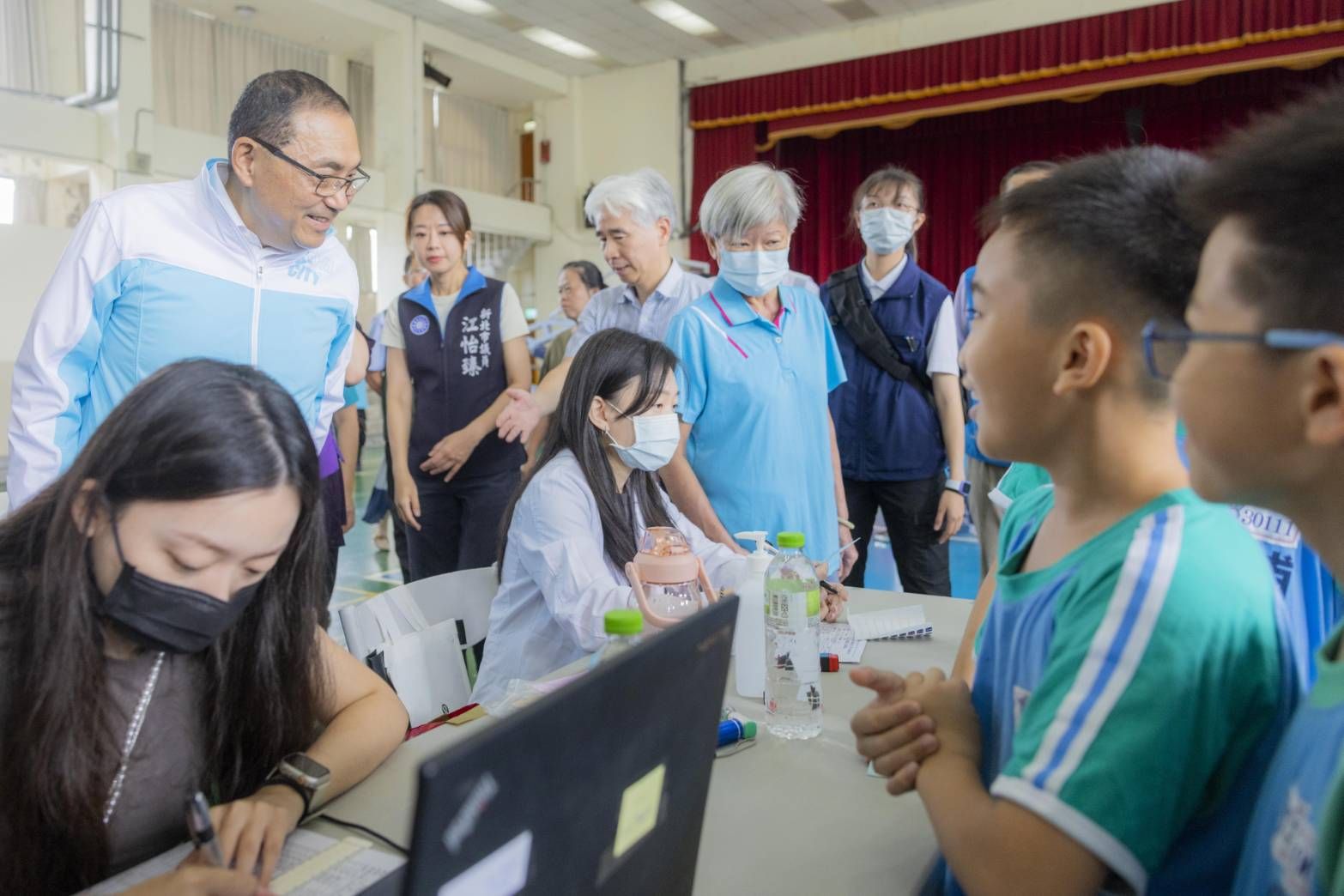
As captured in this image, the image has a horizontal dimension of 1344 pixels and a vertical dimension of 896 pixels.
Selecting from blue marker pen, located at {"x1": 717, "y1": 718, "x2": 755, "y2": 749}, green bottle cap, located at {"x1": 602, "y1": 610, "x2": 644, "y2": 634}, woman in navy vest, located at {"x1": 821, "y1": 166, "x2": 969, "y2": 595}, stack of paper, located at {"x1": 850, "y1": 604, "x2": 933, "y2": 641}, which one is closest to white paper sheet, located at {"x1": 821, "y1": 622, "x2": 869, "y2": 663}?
stack of paper, located at {"x1": 850, "y1": 604, "x2": 933, "y2": 641}

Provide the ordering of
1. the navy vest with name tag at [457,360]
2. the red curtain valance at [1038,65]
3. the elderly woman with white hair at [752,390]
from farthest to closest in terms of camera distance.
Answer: the red curtain valance at [1038,65], the navy vest with name tag at [457,360], the elderly woman with white hair at [752,390]

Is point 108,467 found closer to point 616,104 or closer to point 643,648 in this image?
point 643,648

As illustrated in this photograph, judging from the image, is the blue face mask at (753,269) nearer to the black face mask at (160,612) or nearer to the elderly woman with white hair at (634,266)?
the elderly woman with white hair at (634,266)

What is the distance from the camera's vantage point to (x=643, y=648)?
0.57 m

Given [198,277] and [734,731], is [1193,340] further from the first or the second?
[198,277]

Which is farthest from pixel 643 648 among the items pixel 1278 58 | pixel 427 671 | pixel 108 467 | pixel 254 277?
pixel 1278 58

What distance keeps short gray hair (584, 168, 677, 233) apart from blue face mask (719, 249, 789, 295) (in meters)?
0.33

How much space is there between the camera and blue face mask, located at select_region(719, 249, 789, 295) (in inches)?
88.7

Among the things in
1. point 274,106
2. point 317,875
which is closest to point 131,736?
point 317,875

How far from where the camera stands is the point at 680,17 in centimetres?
825

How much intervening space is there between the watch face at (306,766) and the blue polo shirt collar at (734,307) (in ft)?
4.71

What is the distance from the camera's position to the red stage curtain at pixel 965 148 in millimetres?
7266

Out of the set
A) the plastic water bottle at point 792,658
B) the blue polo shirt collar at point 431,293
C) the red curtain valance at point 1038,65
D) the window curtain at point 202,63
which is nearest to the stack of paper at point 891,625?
the plastic water bottle at point 792,658

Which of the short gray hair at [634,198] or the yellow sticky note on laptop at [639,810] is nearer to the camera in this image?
the yellow sticky note on laptop at [639,810]
